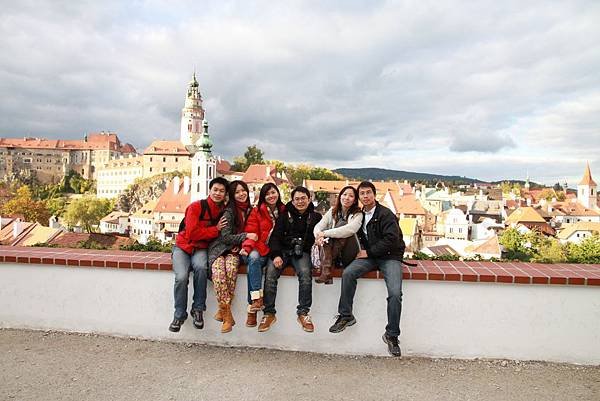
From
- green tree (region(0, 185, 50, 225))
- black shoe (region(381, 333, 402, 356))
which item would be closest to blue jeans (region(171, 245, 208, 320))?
black shoe (region(381, 333, 402, 356))

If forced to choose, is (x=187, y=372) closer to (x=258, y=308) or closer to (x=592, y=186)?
(x=258, y=308)

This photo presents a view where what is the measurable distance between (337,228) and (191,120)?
98028mm

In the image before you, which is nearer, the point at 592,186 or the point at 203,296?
the point at 203,296

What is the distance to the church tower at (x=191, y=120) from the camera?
96.3m

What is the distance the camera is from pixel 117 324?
383 cm

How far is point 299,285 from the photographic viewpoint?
3562 millimetres

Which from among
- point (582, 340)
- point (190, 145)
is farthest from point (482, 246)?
point (190, 145)

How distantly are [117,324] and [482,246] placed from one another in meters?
36.2

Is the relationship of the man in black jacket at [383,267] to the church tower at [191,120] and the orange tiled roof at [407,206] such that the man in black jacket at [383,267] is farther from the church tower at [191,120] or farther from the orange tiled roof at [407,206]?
the church tower at [191,120]

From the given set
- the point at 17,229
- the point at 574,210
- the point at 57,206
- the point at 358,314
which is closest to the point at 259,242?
the point at 358,314

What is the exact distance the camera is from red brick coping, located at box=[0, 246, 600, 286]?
11.2 ft

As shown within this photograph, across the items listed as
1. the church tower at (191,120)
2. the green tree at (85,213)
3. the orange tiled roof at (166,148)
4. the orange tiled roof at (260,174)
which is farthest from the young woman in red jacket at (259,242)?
the church tower at (191,120)

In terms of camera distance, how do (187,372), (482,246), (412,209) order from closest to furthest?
(187,372)
(482,246)
(412,209)

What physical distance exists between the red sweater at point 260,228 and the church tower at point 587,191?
112837 millimetres
